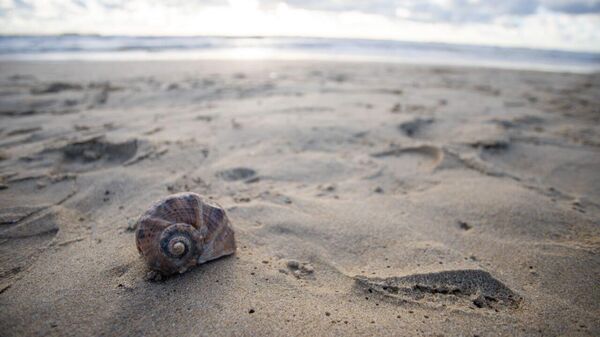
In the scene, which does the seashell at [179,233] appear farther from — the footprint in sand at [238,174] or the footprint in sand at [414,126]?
the footprint in sand at [414,126]

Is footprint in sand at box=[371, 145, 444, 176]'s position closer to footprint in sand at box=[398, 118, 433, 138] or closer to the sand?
the sand

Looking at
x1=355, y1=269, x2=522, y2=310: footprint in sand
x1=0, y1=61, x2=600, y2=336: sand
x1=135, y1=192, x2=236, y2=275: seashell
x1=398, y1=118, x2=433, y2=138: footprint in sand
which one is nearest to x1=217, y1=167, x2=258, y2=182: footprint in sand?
x1=0, y1=61, x2=600, y2=336: sand

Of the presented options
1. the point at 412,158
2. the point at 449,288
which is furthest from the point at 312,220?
the point at 412,158

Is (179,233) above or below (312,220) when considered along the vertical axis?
above

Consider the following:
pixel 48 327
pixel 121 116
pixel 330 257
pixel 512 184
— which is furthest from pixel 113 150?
pixel 512 184

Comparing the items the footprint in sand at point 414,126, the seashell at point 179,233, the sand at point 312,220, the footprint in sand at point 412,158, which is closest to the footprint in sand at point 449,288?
the sand at point 312,220

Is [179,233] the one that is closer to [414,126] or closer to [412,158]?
[412,158]
